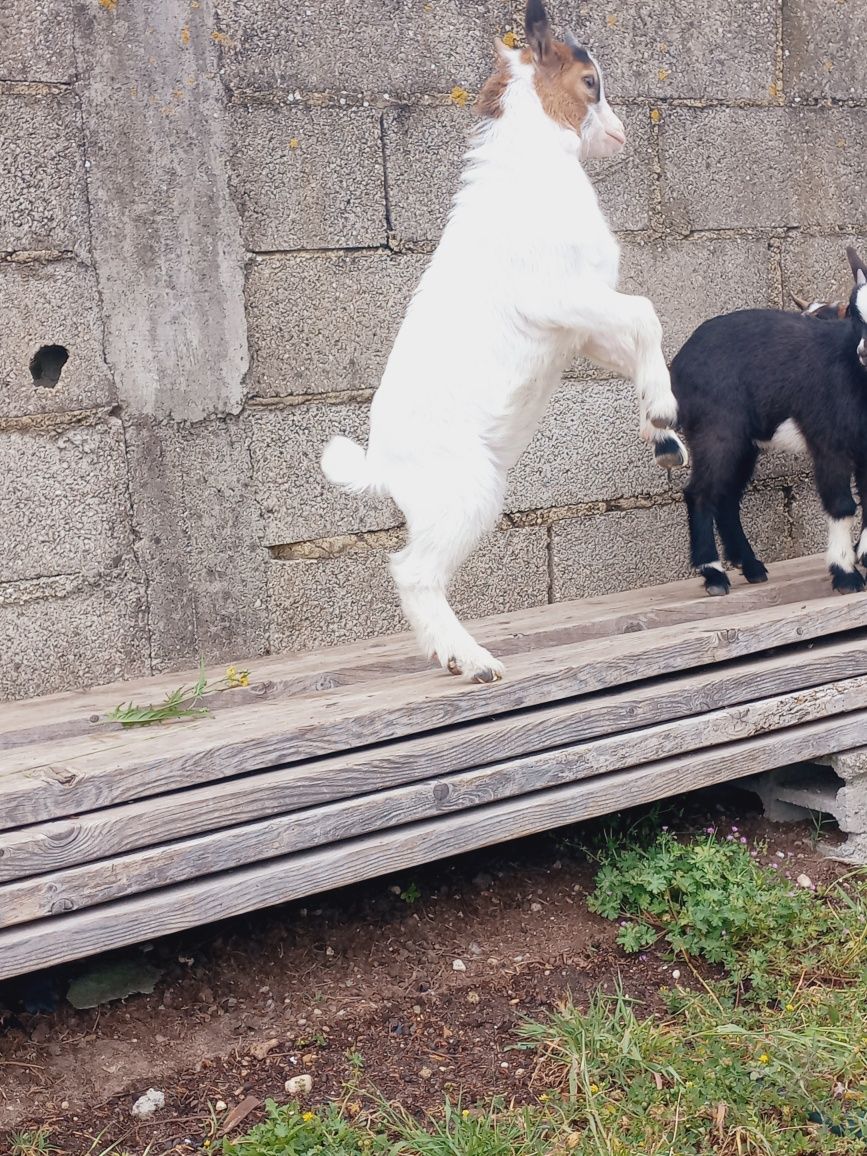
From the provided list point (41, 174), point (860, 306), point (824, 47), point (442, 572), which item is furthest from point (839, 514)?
point (41, 174)

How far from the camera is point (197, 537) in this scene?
3.64m

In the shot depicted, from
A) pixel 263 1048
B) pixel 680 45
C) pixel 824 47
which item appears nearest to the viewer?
pixel 263 1048

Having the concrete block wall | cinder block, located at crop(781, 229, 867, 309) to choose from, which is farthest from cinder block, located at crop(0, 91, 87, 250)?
cinder block, located at crop(781, 229, 867, 309)

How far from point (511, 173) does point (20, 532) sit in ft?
5.27

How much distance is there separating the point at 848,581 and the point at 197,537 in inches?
74.1

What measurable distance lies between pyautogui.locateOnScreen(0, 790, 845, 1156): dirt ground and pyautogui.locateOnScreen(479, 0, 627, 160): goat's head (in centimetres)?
178

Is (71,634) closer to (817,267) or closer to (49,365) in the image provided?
(49,365)

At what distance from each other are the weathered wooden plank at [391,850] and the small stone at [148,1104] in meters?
0.33

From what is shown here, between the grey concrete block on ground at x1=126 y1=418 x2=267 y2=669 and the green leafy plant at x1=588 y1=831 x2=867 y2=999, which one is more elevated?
the grey concrete block on ground at x1=126 y1=418 x2=267 y2=669

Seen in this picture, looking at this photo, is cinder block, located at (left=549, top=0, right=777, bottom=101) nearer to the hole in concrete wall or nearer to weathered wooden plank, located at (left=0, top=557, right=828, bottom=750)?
weathered wooden plank, located at (left=0, top=557, right=828, bottom=750)

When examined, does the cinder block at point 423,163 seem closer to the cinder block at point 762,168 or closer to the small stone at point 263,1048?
the cinder block at point 762,168

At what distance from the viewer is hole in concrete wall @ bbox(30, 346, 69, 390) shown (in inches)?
135

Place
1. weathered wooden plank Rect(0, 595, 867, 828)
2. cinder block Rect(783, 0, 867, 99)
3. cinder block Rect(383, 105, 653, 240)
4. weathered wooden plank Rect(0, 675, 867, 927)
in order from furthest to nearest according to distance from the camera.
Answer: cinder block Rect(783, 0, 867, 99) < cinder block Rect(383, 105, 653, 240) < weathered wooden plank Rect(0, 595, 867, 828) < weathered wooden plank Rect(0, 675, 867, 927)

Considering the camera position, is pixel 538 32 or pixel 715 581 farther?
pixel 715 581
